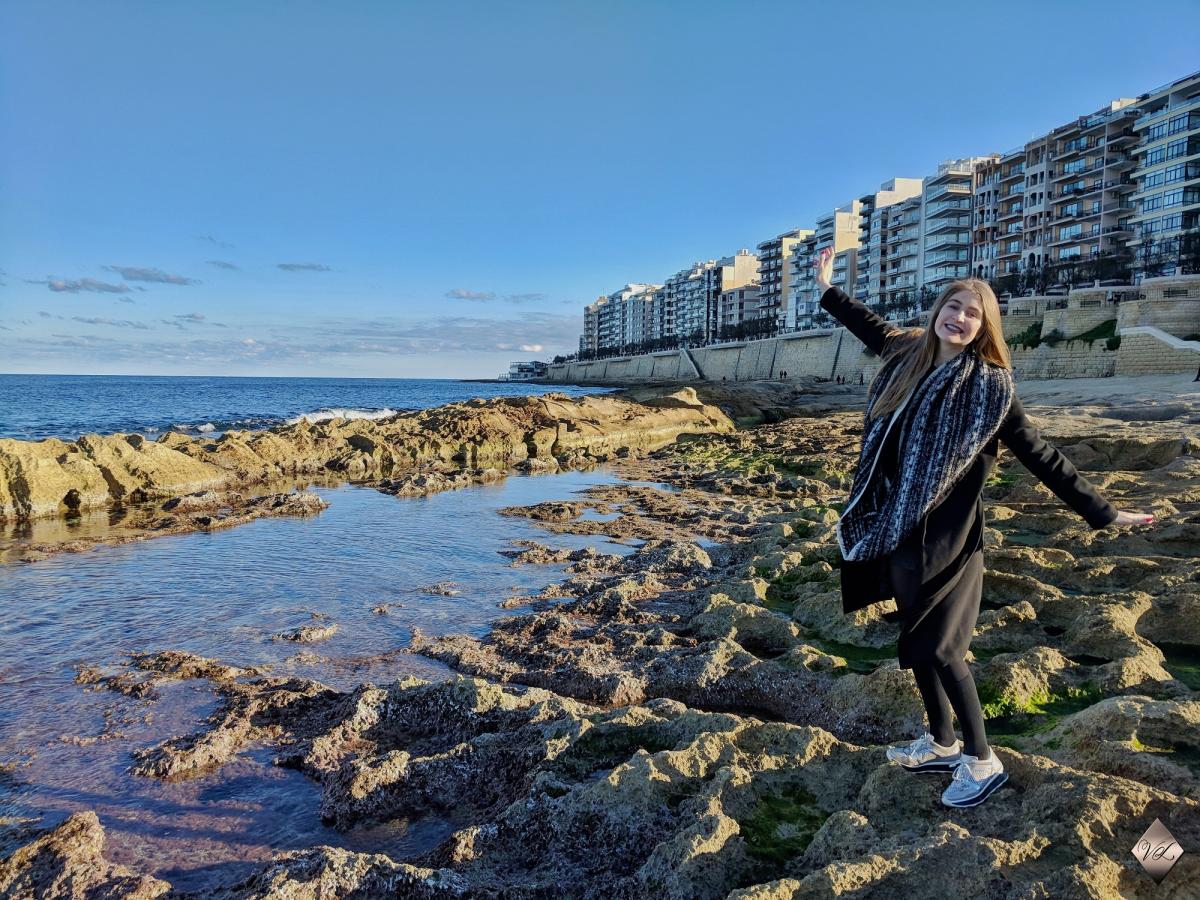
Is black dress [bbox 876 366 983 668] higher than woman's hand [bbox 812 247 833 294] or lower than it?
lower

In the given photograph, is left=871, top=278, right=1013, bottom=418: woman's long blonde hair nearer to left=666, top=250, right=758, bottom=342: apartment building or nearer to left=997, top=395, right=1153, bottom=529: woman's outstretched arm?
Result: left=997, top=395, right=1153, bottom=529: woman's outstretched arm

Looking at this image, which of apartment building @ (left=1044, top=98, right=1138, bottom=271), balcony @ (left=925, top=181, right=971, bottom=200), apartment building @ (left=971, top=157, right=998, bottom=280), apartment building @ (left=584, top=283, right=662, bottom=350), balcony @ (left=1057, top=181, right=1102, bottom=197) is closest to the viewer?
apartment building @ (left=1044, top=98, right=1138, bottom=271)

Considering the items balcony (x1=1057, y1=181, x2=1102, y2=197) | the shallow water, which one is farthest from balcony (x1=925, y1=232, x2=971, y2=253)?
the shallow water

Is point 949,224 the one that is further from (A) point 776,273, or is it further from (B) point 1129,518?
(B) point 1129,518

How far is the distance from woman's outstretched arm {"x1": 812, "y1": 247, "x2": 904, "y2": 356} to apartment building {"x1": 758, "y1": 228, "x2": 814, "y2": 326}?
379ft

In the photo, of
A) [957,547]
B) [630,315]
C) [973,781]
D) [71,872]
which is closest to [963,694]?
[973,781]

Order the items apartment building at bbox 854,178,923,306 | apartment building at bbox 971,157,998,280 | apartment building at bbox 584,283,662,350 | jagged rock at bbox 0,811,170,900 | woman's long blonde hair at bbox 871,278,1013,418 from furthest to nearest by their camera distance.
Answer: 1. apartment building at bbox 584,283,662,350
2. apartment building at bbox 854,178,923,306
3. apartment building at bbox 971,157,998,280
4. jagged rock at bbox 0,811,170,900
5. woman's long blonde hair at bbox 871,278,1013,418

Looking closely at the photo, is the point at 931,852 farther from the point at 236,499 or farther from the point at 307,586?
the point at 236,499

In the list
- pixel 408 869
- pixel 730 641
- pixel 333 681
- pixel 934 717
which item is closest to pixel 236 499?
pixel 333 681

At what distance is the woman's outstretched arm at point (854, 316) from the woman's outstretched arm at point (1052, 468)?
774mm

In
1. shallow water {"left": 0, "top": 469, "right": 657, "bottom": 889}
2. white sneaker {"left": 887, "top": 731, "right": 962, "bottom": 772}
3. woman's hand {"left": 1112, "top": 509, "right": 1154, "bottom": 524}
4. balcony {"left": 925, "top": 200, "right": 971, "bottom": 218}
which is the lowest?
shallow water {"left": 0, "top": 469, "right": 657, "bottom": 889}

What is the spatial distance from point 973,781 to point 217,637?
6839mm

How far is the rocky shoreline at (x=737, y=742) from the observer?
2.98 metres

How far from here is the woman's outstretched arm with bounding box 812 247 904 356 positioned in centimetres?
394
